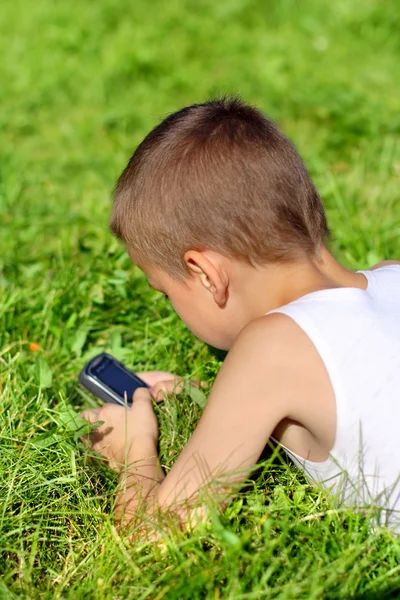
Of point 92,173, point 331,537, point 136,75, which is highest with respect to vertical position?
point 136,75

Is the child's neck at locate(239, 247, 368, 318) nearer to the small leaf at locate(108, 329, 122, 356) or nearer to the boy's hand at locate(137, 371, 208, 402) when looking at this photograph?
the boy's hand at locate(137, 371, 208, 402)

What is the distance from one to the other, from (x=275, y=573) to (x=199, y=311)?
2.24ft

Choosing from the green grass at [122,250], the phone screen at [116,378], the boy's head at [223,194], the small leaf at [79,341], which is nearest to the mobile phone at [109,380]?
the phone screen at [116,378]

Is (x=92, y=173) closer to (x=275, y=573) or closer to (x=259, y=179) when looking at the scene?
(x=259, y=179)

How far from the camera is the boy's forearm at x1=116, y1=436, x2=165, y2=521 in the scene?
1945mm

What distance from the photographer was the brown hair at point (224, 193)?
187 cm

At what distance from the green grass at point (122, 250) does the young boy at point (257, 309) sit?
109 mm

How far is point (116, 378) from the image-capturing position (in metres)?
2.48

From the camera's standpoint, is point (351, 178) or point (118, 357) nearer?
point (118, 357)

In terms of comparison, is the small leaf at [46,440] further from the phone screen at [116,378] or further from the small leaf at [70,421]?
the phone screen at [116,378]

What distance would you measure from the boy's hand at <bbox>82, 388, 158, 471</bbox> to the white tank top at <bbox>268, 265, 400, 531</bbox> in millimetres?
588

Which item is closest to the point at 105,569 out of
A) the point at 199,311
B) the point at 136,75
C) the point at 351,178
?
the point at 199,311

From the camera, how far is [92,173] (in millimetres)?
4039

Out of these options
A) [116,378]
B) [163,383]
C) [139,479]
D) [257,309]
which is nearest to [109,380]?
[116,378]
